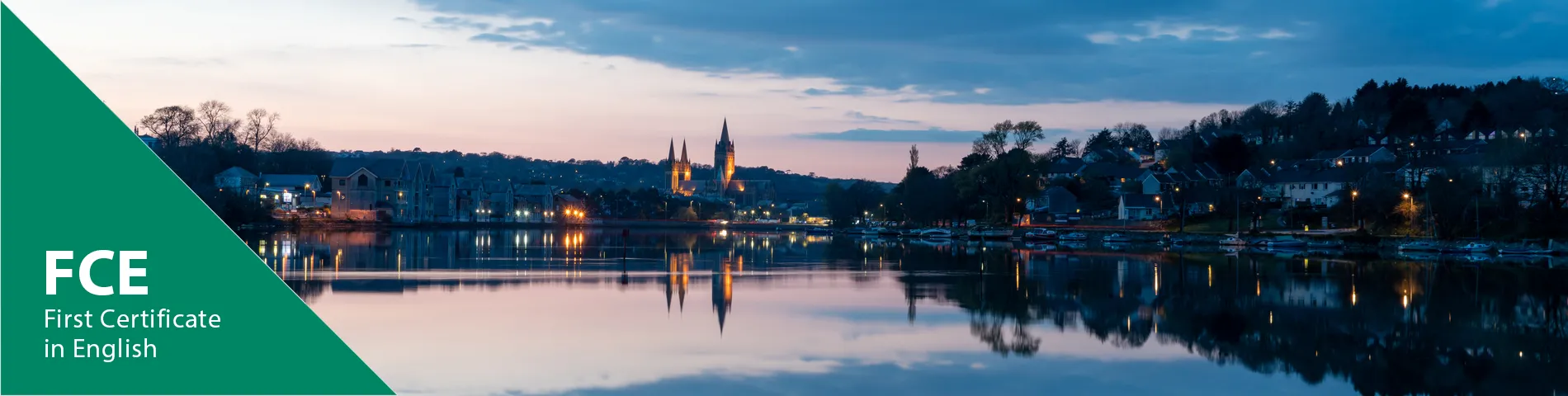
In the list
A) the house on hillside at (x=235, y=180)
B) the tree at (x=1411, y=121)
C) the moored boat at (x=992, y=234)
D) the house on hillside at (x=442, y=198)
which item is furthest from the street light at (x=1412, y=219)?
the house on hillside at (x=442, y=198)

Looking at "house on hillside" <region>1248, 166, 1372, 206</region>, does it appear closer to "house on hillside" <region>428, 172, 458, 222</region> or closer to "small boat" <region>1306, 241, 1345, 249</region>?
"small boat" <region>1306, 241, 1345, 249</region>

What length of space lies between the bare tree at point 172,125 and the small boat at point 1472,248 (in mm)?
94266

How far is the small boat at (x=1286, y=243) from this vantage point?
62312mm

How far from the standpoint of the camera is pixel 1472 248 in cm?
5422

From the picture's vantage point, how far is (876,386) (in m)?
16.8

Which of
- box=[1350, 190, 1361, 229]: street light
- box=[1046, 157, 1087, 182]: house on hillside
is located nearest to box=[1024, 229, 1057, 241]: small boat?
box=[1350, 190, 1361, 229]: street light

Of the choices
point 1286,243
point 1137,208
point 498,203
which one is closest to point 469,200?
point 498,203

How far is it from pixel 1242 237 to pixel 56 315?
6039 centimetres

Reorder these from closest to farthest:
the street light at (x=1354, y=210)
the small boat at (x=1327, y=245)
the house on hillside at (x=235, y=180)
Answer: the small boat at (x=1327, y=245) → the street light at (x=1354, y=210) → the house on hillside at (x=235, y=180)

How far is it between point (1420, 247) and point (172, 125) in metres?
96.0

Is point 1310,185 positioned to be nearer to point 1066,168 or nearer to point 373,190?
point 1066,168

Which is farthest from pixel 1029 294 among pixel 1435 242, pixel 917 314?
pixel 1435 242

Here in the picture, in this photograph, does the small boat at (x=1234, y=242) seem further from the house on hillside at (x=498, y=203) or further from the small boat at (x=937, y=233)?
the house on hillside at (x=498, y=203)

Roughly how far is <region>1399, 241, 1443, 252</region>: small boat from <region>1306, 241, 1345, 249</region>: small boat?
9.36 ft
